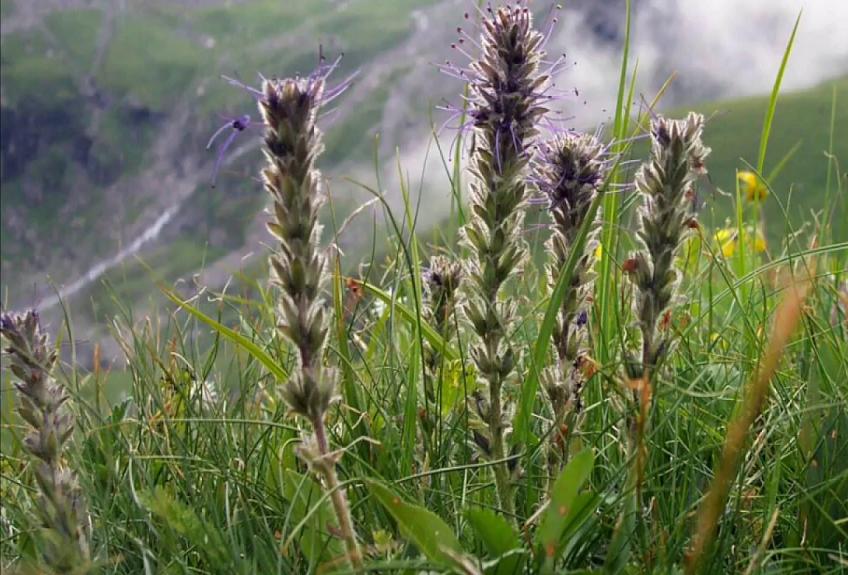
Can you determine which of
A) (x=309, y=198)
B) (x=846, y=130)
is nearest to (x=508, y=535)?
(x=309, y=198)

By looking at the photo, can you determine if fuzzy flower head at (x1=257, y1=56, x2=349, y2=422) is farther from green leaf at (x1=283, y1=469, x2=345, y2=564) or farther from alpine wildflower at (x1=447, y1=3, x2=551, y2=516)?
alpine wildflower at (x1=447, y1=3, x2=551, y2=516)

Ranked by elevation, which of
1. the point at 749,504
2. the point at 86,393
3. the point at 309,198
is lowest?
the point at 86,393

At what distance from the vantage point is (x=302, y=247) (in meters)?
2.27

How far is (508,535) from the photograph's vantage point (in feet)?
7.79

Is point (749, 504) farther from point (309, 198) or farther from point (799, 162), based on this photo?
point (799, 162)

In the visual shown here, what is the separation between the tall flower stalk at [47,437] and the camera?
2.60 meters

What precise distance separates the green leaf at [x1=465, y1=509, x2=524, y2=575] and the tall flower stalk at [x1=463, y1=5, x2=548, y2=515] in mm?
375

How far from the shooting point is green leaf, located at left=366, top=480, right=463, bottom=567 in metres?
2.33

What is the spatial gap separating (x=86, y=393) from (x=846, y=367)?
4.56 m

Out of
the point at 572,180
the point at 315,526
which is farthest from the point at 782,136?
the point at 315,526

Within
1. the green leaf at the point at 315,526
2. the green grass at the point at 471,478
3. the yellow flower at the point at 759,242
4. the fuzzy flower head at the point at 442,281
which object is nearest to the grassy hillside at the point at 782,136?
the yellow flower at the point at 759,242

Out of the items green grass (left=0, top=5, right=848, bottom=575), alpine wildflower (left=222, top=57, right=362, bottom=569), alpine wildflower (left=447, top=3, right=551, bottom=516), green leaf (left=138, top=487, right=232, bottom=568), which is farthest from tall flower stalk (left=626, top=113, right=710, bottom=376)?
green leaf (left=138, top=487, right=232, bottom=568)

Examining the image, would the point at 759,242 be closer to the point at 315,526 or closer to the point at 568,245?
the point at 568,245

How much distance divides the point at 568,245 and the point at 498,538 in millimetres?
1216
